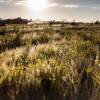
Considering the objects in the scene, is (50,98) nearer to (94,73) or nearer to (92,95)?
(92,95)

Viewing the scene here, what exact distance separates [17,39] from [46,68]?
539 inches

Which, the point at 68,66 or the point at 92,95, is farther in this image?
the point at 68,66

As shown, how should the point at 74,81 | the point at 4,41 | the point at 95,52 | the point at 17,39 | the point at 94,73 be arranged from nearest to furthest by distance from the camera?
the point at 74,81, the point at 94,73, the point at 95,52, the point at 4,41, the point at 17,39

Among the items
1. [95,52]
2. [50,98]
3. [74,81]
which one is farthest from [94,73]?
[95,52]

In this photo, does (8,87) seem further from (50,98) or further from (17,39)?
(17,39)

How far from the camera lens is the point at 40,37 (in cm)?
2167

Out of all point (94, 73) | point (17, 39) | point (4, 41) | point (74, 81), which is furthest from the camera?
point (17, 39)

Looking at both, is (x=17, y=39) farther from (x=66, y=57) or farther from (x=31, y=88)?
(x=31, y=88)

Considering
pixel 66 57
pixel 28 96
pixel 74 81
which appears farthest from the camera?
pixel 66 57

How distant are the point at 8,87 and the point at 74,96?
153 cm

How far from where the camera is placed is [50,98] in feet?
23.4

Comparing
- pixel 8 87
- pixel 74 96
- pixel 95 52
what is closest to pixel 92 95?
pixel 74 96

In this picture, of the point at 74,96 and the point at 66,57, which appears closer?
the point at 74,96

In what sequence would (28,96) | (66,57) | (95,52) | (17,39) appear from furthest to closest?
(17,39), (95,52), (66,57), (28,96)
